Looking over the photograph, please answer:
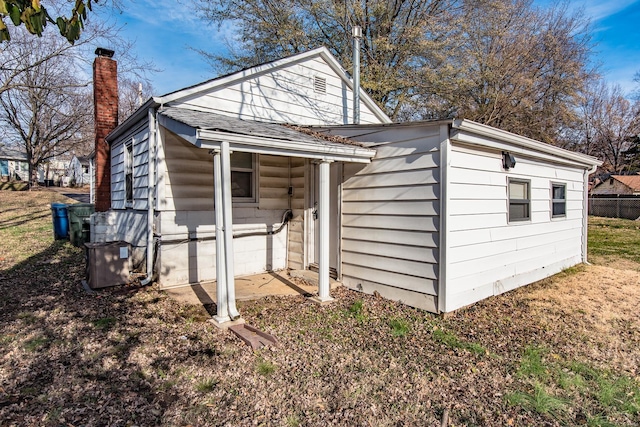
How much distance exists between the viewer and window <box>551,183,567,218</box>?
756cm

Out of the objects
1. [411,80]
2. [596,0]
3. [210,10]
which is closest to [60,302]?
[210,10]

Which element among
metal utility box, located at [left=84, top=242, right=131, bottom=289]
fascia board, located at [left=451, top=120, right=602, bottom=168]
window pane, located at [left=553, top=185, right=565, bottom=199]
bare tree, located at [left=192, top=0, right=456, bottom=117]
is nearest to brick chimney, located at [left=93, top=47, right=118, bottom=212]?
metal utility box, located at [left=84, top=242, right=131, bottom=289]

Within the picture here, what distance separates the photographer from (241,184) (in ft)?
22.3

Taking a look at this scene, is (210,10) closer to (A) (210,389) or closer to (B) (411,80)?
(B) (411,80)

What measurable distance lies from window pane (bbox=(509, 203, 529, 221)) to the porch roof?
268 cm

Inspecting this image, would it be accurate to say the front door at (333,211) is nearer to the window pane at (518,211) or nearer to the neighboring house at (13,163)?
the window pane at (518,211)

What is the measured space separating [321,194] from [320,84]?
4.29 m

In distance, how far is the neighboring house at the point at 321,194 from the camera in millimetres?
4891

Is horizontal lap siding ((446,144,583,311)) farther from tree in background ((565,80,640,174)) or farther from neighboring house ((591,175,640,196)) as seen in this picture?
tree in background ((565,80,640,174))

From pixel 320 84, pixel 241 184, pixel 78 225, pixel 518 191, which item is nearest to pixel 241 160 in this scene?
pixel 241 184

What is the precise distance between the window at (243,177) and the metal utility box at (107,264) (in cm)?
208

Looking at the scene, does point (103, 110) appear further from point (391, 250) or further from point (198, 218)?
point (391, 250)

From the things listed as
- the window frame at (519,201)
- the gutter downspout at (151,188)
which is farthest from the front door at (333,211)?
the window frame at (519,201)

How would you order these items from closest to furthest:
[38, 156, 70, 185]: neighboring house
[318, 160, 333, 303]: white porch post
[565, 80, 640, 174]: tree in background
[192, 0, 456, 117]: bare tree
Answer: [318, 160, 333, 303]: white porch post → [192, 0, 456, 117]: bare tree → [565, 80, 640, 174]: tree in background → [38, 156, 70, 185]: neighboring house
